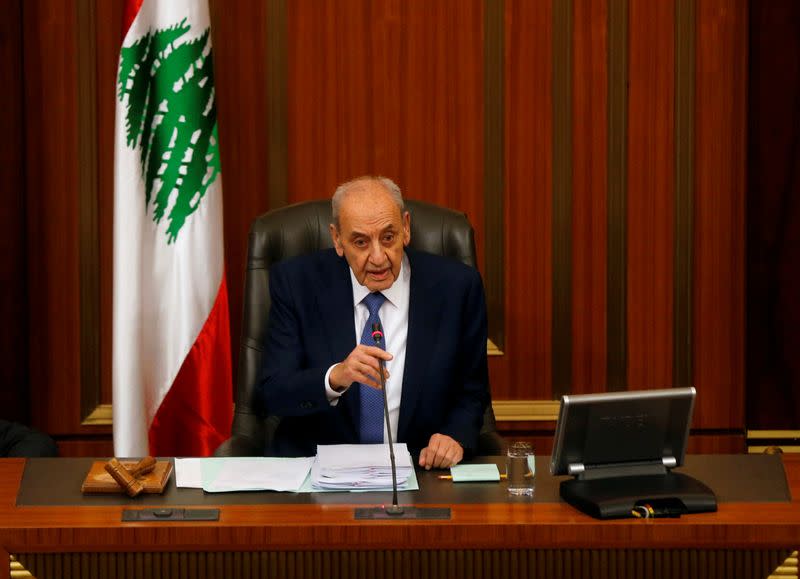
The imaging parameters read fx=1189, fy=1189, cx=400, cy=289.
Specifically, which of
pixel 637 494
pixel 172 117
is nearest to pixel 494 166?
pixel 172 117

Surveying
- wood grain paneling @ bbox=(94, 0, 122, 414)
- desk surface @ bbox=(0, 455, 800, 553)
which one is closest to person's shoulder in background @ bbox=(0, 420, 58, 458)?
wood grain paneling @ bbox=(94, 0, 122, 414)

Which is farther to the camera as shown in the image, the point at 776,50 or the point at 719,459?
the point at 776,50

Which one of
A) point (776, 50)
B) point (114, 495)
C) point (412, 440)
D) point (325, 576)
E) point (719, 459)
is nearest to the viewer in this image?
point (325, 576)

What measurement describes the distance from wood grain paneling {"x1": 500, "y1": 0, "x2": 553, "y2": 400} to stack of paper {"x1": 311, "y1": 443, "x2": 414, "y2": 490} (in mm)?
1597

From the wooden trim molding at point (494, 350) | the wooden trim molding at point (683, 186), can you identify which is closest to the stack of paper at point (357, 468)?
the wooden trim molding at point (494, 350)

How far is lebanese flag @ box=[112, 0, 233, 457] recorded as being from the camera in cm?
339

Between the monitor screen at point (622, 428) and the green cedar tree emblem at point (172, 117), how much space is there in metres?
1.63

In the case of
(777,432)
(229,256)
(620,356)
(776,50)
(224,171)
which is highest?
(776,50)

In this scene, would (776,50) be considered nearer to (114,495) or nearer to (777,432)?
(777,432)

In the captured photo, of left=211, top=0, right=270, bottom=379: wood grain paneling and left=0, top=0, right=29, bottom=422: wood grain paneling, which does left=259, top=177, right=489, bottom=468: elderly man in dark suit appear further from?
left=0, top=0, right=29, bottom=422: wood grain paneling

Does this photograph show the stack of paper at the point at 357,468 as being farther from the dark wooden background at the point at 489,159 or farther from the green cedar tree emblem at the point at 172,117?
the dark wooden background at the point at 489,159

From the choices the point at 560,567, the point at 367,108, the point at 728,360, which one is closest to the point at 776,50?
the point at 728,360

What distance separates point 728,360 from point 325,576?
2.28 metres

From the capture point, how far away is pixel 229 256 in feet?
12.7
